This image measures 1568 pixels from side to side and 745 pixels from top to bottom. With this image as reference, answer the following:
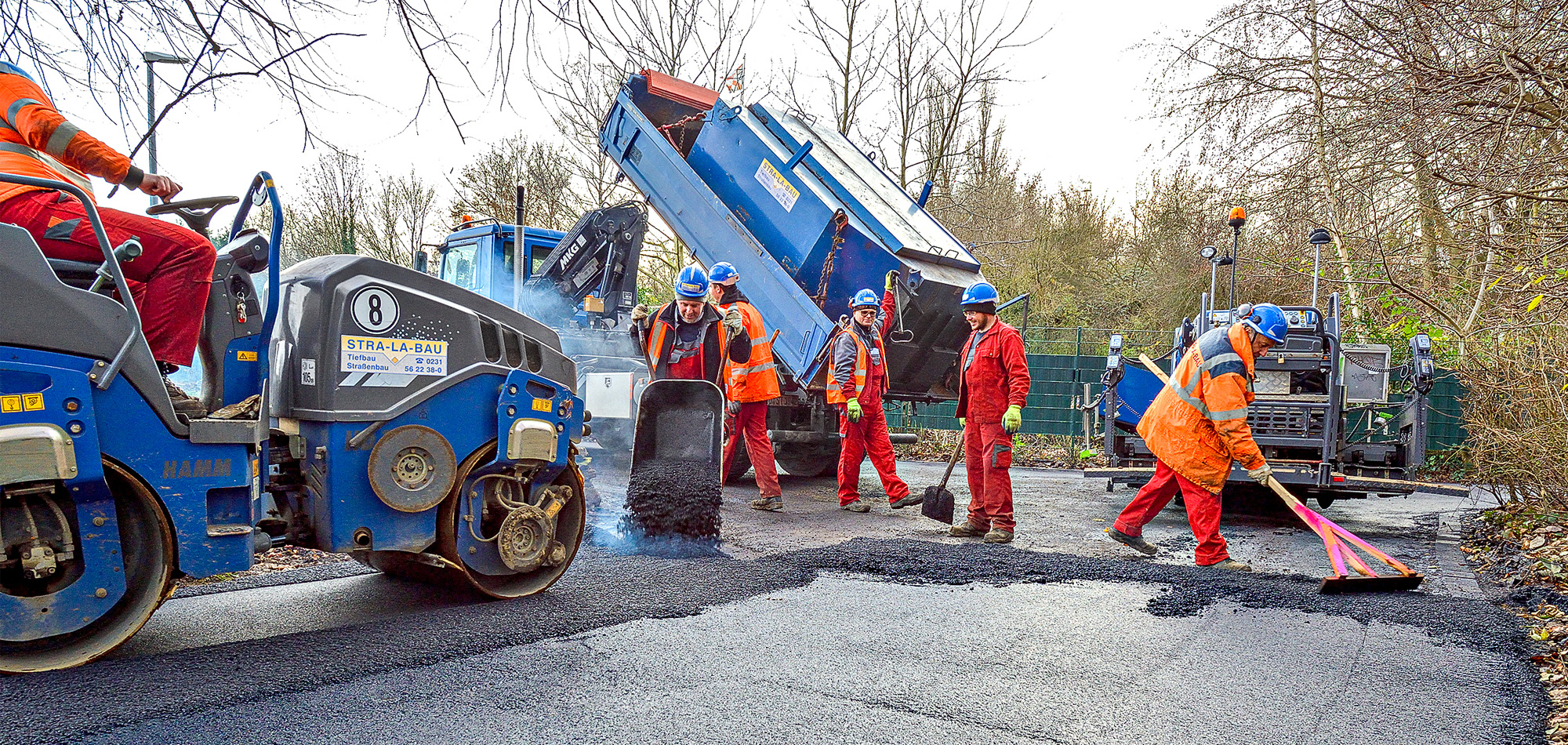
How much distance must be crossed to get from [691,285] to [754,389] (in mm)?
926

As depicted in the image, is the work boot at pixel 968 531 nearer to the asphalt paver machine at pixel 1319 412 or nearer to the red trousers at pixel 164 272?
the asphalt paver machine at pixel 1319 412

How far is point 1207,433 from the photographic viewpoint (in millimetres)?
5402

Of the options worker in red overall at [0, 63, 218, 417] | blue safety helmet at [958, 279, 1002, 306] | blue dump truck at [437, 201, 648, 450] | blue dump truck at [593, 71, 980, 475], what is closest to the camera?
worker in red overall at [0, 63, 218, 417]

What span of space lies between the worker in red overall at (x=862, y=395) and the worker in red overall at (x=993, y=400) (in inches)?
41.3

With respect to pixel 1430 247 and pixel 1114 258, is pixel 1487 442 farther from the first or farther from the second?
pixel 1114 258

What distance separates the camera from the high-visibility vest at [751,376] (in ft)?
23.1

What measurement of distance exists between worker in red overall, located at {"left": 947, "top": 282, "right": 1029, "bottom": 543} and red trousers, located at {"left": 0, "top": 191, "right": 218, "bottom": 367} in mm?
4204

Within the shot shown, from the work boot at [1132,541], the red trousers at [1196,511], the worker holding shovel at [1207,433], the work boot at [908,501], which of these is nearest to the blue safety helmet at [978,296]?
the worker holding shovel at [1207,433]

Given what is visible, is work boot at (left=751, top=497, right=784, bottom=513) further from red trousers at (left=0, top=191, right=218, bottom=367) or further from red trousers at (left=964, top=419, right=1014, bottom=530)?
red trousers at (left=0, top=191, right=218, bottom=367)

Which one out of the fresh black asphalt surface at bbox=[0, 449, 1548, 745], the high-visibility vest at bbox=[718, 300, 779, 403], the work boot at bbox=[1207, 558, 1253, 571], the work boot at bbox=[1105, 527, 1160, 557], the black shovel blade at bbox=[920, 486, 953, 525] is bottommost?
the fresh black asphalt surface at bbox=[0, 449, 1548, 745]

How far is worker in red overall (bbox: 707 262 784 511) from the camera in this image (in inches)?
275

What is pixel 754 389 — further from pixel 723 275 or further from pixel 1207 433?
pixel 1207 433

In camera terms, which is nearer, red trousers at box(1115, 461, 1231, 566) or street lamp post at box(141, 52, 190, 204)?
street lamp post at box(141, 52, 190, 204)

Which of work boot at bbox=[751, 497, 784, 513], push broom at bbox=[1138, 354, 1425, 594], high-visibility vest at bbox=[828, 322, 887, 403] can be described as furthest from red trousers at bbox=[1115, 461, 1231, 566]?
work boot at bbox=[751, 497, 784, 513]
